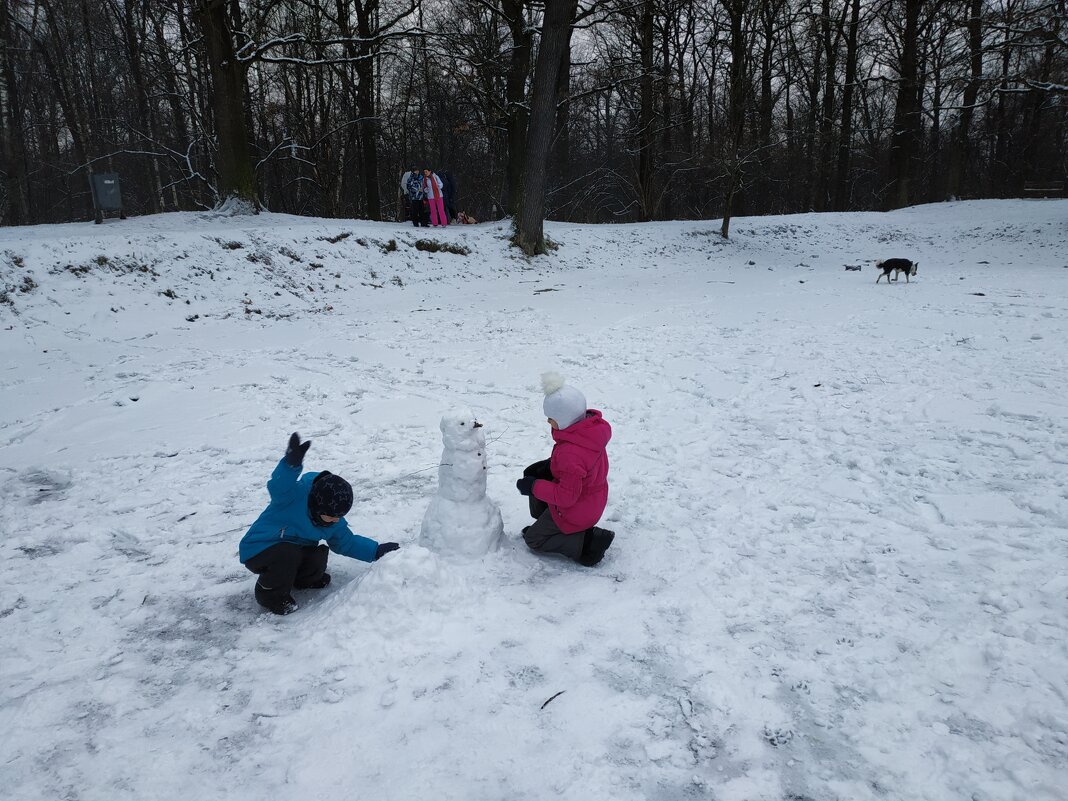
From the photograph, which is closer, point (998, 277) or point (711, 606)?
point (711, 606)

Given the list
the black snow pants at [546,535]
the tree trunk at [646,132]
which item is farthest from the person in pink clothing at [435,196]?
the black snow pants at [546,535]

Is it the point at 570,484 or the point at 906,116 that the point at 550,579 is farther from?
the point at 906,116

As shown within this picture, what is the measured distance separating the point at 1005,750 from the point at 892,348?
20.4 ft

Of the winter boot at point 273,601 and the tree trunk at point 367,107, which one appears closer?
the winter boot at point 273,601

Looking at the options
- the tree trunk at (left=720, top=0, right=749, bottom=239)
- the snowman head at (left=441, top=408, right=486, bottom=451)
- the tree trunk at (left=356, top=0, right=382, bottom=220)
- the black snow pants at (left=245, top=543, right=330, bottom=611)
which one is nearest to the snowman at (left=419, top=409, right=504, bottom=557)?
the snowman head at (left=441, top=408, right=486, bottom=451)

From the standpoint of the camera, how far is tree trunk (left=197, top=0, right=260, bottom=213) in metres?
13.2

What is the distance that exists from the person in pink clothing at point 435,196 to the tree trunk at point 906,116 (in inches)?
715

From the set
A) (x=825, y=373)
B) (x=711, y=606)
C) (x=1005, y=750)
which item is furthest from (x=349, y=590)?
(x=825, y=373)

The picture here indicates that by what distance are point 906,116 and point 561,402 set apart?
28.8m

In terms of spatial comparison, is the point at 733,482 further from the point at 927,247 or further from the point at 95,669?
the point at 927,247

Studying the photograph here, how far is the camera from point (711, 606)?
9.50 ft

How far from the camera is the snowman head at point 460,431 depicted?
3037 millimetres

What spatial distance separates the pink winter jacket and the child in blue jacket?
1.02m

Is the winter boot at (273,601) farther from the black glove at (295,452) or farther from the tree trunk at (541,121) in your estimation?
the tree trunk at (541,121)
